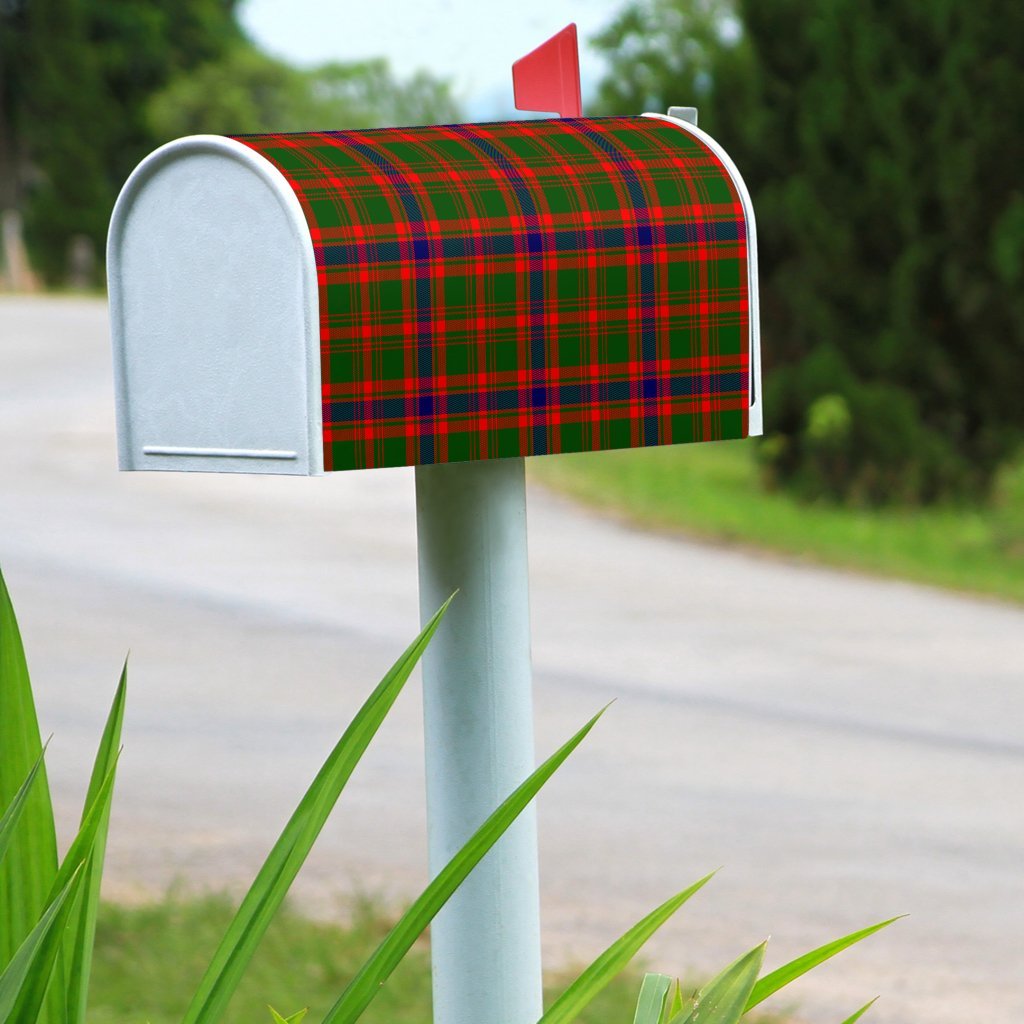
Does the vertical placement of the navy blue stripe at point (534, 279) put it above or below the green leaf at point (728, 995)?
above

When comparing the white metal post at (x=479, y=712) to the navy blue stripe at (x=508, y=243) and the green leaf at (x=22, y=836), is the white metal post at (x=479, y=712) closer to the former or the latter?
the navy blue stripe at (x=508, y=243)

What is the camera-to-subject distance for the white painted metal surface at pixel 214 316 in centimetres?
166

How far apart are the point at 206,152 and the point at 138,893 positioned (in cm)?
265

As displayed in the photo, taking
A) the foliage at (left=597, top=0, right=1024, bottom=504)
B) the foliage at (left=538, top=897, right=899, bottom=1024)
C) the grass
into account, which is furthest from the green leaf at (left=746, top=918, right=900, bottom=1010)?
the foliage at (left=597, top=0, right=1024, bottom=504)

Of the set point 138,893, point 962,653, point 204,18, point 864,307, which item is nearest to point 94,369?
point 864,307

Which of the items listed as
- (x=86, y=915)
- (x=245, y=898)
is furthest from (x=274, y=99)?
(x=245, y=898)

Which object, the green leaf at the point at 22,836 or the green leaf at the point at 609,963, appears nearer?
the green leaf at the point at 609,963

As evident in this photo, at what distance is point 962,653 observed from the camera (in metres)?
6.90

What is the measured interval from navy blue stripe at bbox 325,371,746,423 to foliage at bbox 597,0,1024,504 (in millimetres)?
7819

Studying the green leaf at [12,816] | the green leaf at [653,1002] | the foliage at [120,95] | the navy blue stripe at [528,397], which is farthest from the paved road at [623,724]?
the foliage at [120,95]

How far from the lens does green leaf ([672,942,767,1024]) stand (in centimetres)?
159

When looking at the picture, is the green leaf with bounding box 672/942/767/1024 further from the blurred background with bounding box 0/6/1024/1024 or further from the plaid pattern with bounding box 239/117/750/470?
the blurred background with bounding box 0/6/1024/1024

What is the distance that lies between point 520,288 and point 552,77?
331 mm

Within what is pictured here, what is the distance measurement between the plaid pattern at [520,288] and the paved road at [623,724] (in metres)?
2.02
